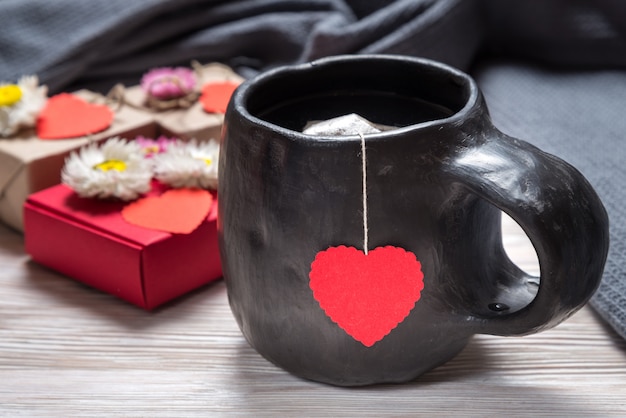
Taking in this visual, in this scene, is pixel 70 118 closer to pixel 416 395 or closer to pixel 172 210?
pixel 172 210

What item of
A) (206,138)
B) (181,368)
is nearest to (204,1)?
(206,138)

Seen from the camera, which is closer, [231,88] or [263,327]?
[263,327]

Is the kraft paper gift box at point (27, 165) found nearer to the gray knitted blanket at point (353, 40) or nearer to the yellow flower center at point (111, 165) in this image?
the yellow flower center at point (111, 165)

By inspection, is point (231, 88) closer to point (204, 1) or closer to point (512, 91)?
point (204, 1)

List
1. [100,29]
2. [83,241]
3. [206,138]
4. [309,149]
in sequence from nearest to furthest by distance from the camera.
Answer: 1. [309,149]
2. [83,241]
3. [206,138]
4. [100,29]

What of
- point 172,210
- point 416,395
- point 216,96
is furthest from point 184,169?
point 416,395

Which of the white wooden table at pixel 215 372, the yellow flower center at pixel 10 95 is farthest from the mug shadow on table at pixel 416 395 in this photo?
the yellow flower center at pixel 10 95
